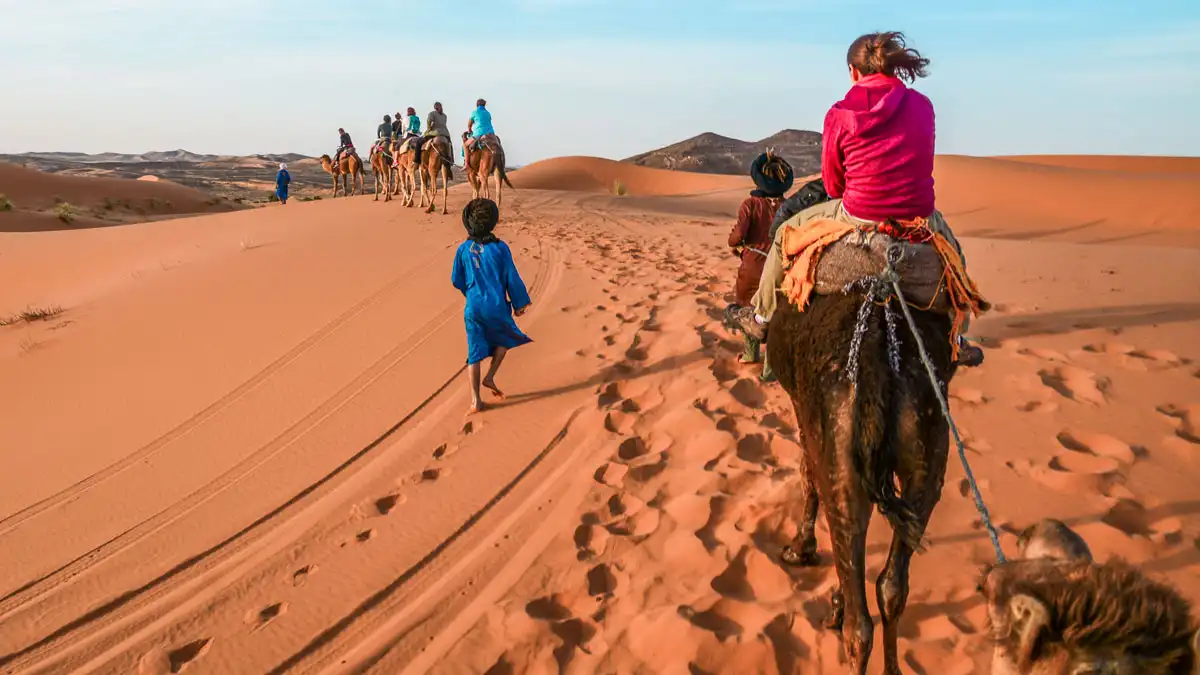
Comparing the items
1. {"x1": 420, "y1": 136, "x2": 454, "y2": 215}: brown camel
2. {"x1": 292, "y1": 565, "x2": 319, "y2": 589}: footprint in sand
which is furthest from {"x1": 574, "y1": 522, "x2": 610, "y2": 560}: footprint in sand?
{"x1": 420, "y1": 136, "x2": 454, "y2": 215}: brown camel

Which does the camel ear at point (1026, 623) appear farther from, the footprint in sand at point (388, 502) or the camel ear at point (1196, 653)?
the footprint in sand at point (388, 502)

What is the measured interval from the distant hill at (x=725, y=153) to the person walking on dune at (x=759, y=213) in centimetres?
5970

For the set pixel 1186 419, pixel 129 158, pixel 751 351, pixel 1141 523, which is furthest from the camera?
pixel 129 158

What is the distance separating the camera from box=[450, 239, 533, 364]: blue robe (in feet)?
19.3

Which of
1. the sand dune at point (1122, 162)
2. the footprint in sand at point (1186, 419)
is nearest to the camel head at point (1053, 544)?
the footprint in sand at point (1186, 419)

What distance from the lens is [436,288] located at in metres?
9.80

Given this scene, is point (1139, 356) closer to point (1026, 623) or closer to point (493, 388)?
point (493, 388)

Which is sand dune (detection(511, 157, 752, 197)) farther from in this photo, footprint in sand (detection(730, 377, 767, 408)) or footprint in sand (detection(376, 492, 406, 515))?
footprint in sand (detection(376, 492, 406, 515))

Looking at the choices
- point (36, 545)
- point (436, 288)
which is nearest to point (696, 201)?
point (436, 288)

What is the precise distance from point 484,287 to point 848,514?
397 centimetres

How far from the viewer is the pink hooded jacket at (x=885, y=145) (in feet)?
8.81

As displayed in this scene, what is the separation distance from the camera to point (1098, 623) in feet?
4.02

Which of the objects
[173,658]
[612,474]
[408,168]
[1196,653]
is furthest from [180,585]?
[408,168]

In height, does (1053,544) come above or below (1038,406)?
above
